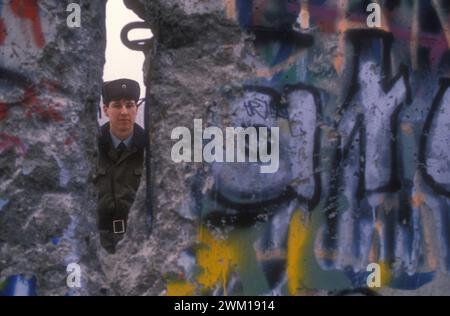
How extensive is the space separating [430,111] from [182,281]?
4.42 feet

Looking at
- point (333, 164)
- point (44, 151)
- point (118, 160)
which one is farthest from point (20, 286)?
point (333, 164)

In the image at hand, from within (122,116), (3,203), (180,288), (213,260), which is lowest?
(180,288)

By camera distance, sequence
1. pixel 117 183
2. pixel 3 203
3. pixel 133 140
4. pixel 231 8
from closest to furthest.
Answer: pixel 3 203, pixel 231 8, pixel 117 183, pixel 133 140

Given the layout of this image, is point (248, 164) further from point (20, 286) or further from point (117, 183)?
point (117, 183)

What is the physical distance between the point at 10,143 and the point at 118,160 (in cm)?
123

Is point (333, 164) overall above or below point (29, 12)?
below

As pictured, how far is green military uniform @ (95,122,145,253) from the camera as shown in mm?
3979

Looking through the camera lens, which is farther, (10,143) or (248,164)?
(248,164)

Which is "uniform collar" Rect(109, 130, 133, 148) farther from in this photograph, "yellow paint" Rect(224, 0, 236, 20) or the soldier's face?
Result: "yellow paint" Rect(224, 0, 236, 20)

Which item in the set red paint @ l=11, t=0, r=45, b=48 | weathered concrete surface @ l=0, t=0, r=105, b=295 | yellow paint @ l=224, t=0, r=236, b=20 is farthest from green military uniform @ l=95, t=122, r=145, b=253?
yellow paint @ l=224, t=0, r=236, b=20

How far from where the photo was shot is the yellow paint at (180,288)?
3025 millimetres

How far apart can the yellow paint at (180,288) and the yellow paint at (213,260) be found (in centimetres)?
5

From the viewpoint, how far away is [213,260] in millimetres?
3061

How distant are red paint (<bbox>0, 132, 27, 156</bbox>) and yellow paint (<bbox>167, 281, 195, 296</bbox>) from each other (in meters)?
0.84
